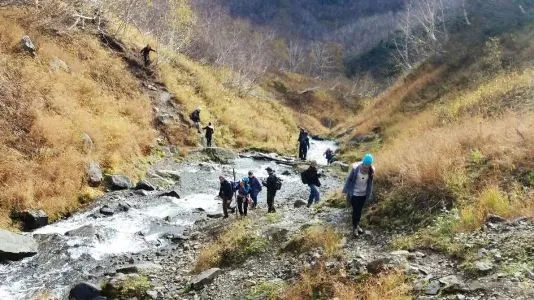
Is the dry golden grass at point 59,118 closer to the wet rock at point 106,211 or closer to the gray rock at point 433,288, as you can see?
the wet rock at point 106,211

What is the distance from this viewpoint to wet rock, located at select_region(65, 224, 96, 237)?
48.4 ft

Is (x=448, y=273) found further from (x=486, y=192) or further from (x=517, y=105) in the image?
(x=517, y=105)

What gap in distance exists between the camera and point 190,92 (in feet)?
122

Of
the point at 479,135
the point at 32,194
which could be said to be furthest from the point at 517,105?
the point at 32,194

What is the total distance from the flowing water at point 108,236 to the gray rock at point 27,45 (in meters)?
8.85

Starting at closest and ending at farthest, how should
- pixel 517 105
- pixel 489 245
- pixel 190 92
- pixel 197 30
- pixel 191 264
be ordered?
pixel 489 245 < pixel 191 264 < pixel 517 105 < pixel 190 92 < pixel 197 30

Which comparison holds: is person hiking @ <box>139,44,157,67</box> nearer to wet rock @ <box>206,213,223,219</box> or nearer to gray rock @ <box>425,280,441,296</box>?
wet rock @ <box>206,213,223,219</box>

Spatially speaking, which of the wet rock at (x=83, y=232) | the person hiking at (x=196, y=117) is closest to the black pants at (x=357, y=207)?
the wet rock at (x=83, y=232)

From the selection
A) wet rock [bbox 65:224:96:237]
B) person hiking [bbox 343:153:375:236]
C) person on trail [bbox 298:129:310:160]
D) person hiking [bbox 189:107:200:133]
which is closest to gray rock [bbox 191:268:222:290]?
person hiking [bbox 343:153:375:236]

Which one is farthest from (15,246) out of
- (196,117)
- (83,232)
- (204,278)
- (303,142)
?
(303,142)

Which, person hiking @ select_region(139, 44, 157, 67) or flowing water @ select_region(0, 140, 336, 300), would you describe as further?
person hiking @ select_region(139, 44, 157, 67)

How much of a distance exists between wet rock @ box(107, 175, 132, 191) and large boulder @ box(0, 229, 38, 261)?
20.2 ft

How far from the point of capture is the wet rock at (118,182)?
793 inches

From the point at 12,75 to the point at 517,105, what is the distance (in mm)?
21975
